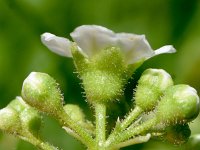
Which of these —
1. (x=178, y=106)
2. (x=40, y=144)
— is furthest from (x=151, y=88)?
(x=40, y=144)

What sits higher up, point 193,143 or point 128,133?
point 128,133

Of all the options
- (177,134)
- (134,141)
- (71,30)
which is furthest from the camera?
(71,30)

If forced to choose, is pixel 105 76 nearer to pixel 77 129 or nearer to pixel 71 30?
pixel 77 129

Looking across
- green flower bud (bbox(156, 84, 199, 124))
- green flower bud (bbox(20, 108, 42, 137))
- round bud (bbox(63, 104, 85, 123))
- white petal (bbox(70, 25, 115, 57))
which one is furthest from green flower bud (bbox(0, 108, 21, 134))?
green flower bud (bbox(156, 84, 199, 124))

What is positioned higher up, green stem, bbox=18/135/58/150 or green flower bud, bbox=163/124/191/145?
green stem, bbox=18/135/58/150

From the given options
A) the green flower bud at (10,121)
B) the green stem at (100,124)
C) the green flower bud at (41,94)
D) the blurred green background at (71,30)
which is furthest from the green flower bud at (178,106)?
the blurred green background at (71,30)

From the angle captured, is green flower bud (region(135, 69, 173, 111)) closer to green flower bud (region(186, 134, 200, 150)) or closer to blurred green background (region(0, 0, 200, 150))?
green flower bud (region(186, 134, 200, 150))

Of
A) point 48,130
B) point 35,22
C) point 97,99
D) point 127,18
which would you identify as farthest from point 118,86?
point 127,18
